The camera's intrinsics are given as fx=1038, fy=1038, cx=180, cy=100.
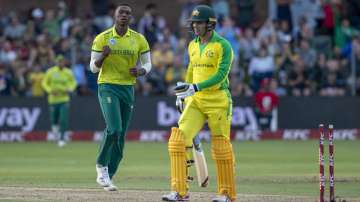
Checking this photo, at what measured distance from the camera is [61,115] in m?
24.6

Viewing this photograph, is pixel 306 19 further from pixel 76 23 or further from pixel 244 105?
pixel 76 23

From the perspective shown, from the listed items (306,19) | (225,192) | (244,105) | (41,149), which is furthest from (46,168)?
(306,19)

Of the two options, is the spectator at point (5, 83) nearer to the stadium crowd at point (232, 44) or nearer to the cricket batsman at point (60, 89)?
the stadium crowd at point (232, 44)

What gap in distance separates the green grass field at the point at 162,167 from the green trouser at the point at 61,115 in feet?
1.49

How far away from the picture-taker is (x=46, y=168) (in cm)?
1798

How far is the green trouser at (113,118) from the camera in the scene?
1317 centimetres

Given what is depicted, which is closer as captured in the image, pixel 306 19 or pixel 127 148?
pixel 127 148

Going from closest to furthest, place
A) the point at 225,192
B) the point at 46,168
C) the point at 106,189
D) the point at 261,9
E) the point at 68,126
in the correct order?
1. the point at 225,192
2. the point at 106,189
3. the point at 46,168
4. the point at 68,126
5. the point at 261,9

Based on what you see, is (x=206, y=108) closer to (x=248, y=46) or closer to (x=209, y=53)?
(x=209, y=53)

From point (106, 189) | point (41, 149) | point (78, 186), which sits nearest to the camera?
point (106, 189)

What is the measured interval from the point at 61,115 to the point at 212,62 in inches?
527

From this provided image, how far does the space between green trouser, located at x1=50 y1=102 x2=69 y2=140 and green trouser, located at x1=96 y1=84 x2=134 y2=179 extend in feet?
36.7

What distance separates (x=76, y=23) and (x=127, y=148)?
517 cm

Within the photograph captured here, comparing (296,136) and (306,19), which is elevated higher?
(306,19)
